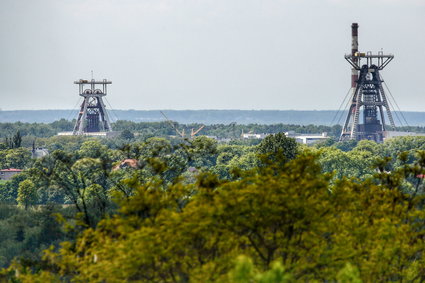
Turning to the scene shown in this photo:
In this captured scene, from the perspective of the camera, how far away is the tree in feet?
440

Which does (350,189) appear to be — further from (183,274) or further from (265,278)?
(265,278)

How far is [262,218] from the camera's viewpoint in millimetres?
41406

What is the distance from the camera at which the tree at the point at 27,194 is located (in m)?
134

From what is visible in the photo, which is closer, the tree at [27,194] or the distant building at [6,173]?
the tree at [27,194]

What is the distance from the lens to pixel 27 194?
135m

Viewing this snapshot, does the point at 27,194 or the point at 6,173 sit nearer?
the point at 27,194

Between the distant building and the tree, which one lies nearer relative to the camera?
the tree

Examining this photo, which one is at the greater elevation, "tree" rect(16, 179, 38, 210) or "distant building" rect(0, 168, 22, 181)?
"tree" rect(16, 179, 38, 210)

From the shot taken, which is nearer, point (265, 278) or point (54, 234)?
point (265, 278)

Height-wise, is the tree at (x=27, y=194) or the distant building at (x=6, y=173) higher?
the tree at (x=27, y=194)

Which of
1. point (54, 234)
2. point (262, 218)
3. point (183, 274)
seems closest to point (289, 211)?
point (262, 218)

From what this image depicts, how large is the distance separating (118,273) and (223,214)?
4.25m

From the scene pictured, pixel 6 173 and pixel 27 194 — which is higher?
pixel 27 194

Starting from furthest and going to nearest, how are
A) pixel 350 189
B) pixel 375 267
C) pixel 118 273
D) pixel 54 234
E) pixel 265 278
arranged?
pixel 54 234 → pixel 350 189 → pixel 375 267 → pixel 118 273 → pixel 265 278
